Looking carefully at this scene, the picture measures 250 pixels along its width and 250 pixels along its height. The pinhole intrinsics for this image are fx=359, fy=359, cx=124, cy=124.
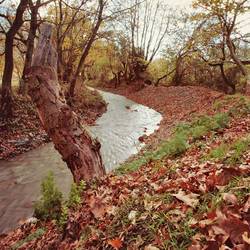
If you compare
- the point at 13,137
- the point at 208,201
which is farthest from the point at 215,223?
the point at 13,137

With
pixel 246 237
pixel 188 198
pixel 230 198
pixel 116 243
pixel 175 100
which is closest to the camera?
pixel 246 237

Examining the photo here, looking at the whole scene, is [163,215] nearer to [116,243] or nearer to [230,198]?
[116,243]

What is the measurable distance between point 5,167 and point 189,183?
7029 mm

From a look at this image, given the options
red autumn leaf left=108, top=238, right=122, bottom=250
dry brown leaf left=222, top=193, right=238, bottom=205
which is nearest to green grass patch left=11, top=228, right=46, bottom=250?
red autumn leaf left=108, top=238, right=122, bottom=250

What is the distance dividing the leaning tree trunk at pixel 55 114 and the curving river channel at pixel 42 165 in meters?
1.72

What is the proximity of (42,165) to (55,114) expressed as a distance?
4.72 metres

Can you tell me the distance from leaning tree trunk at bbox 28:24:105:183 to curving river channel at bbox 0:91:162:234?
1.72 m

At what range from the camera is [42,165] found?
31.8ft

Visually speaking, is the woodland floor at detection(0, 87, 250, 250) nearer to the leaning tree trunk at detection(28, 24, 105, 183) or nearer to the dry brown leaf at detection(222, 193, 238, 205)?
the dry brown leaf at detection(222, 193, 238, 205)

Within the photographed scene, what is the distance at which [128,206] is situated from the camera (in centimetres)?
368

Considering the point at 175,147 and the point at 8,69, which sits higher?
the point at 8,69

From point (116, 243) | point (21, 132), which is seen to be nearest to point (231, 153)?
point (116, 243)

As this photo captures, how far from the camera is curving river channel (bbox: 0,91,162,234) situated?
22.4 ft

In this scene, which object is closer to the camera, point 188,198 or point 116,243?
point 116,243
